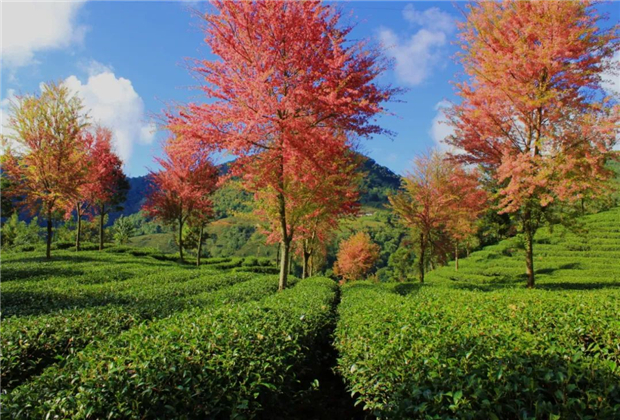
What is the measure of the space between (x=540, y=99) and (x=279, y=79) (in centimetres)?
779

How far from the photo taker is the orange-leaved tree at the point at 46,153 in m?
17.7

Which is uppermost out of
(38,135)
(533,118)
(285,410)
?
(38,135)

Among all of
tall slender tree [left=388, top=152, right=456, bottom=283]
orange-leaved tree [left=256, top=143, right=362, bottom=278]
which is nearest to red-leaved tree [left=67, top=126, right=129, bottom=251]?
orange-leaved tree [left=256, top=143, right=362, bottom=278]

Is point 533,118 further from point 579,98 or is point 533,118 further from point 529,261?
point 529,261

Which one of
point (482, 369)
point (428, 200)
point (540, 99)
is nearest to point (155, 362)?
point (482, 369)

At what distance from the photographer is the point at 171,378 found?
293cm

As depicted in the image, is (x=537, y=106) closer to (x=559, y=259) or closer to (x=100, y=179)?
(x=559, y=259)

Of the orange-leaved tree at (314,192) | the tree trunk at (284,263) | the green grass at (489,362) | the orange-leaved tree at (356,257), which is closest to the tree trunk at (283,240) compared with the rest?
the tree trunk at (284,263)

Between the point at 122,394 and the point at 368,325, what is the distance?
3446 millimetres

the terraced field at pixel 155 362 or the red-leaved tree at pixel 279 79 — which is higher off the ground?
the red-leaved tree at pixel 279 79

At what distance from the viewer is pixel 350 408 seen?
4938 millimetres

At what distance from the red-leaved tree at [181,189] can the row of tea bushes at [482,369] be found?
22.0m

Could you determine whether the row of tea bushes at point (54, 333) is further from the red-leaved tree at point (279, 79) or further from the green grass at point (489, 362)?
the red-leaved tree at point (279, 79)

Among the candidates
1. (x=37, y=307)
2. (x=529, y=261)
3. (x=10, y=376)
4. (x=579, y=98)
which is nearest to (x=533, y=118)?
(x=579, y=98)
